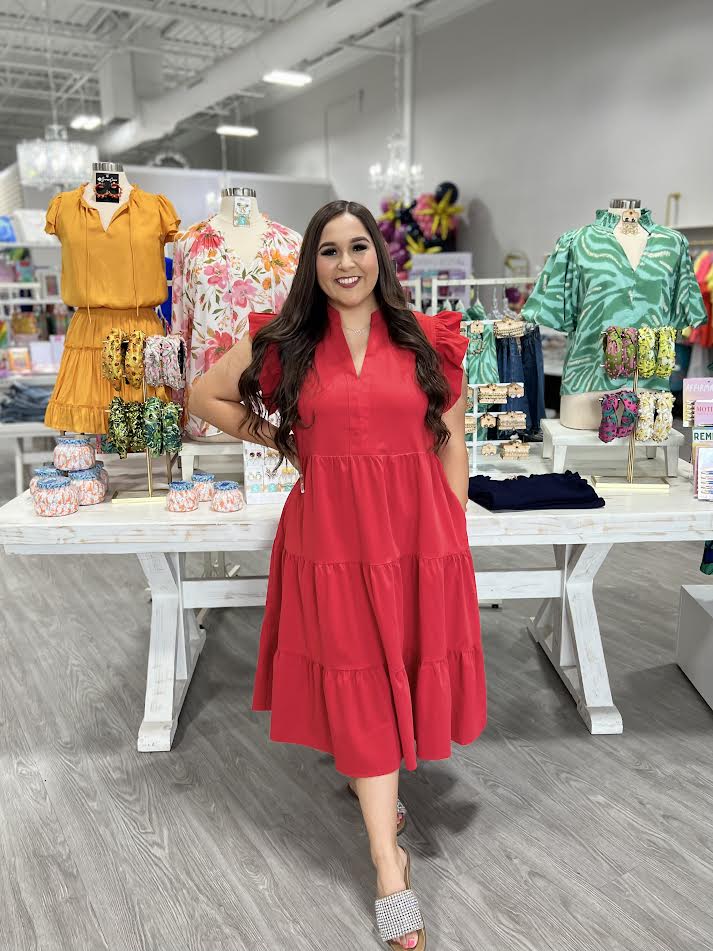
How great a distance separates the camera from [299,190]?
12047mm

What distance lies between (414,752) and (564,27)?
24.9ft

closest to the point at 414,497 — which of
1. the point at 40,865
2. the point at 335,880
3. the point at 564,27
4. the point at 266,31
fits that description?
the point at 335,880

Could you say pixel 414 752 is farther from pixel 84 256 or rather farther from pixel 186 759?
pixel 84 256

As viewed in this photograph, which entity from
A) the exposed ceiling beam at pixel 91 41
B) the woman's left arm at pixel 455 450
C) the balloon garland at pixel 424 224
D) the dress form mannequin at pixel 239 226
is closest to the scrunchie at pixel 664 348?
the woman's left arm at pixel 455 450

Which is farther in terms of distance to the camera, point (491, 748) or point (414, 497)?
point (491, 748)

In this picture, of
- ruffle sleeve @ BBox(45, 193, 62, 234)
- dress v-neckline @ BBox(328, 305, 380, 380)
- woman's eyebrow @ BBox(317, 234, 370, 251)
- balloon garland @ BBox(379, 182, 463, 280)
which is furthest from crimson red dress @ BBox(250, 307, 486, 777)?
balloon garland @ BBox(379, 182, 463, 280)

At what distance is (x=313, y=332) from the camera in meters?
1.75

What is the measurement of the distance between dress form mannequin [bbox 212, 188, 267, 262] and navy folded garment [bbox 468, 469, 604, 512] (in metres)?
1.10

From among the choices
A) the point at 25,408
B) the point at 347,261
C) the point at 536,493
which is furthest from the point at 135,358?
the point at 25,408

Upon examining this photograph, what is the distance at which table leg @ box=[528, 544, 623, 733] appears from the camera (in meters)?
2.54

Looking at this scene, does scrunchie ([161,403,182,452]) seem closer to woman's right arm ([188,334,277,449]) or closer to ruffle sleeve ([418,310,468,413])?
woman's right arm ([188,334,277,449])

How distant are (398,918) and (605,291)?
6.59ft

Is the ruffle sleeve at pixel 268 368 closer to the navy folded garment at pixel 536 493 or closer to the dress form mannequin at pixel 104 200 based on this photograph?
the navy folded garment at pixel 536 493

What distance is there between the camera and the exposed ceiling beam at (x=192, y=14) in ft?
29.3
